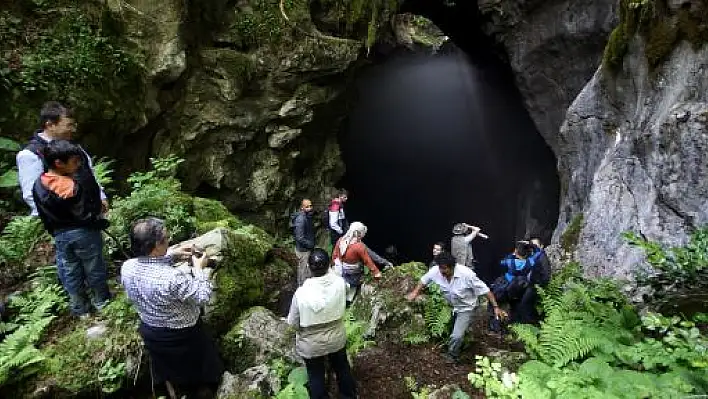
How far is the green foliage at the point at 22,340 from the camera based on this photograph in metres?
3.83

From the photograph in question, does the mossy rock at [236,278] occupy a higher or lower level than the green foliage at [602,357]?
lower

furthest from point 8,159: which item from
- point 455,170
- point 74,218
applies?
point 455,170

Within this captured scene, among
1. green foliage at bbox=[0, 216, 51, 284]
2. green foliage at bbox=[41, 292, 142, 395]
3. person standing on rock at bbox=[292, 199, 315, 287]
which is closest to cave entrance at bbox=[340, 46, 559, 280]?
person standing on rock at bbox=[292, 199, 315, 287]

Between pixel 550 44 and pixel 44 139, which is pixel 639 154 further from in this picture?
pixel 550 44

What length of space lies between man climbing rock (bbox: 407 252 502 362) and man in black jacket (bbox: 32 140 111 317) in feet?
11.1

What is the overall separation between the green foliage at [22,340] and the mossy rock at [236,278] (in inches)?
60.4

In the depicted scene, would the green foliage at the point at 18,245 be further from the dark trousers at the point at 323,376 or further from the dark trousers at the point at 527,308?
the dark trousers at the point at 527,308

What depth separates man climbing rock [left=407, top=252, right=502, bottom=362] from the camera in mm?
5160

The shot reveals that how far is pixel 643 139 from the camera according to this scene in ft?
26.3

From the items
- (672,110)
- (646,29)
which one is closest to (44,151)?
(672,110)

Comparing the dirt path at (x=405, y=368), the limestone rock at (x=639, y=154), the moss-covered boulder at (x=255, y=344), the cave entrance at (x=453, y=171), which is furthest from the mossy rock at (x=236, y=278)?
the cave entrance at (x=453, y=171)

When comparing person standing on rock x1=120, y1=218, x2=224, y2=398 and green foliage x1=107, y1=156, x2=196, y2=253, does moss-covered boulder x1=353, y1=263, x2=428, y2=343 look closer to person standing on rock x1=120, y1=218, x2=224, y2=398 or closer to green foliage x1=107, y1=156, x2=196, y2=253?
person standing on rock x1=120, y1=218, x2=224, y2=398

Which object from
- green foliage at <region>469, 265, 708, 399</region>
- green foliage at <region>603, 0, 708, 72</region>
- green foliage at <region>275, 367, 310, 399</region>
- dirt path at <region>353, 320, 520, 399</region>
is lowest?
dirt path at <region>353, 320, 520, 399</region>

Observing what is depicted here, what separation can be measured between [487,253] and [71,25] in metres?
15.9
